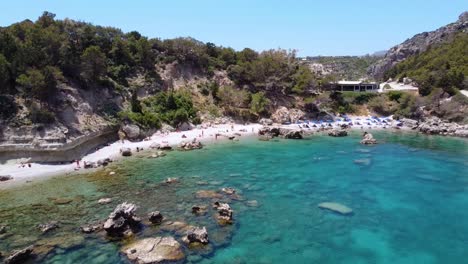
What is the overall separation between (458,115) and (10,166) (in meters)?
87.9

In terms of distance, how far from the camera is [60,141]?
165 ft

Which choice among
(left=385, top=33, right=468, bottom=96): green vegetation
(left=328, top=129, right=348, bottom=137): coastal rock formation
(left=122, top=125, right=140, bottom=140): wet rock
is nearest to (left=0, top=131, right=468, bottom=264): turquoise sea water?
(left=122, top=125, right=140, bottom=140): wet rock

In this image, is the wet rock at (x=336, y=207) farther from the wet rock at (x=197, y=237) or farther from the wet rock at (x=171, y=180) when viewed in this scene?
the wet rock at (x=171, y=180)

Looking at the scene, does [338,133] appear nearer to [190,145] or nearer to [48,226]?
[190,145]

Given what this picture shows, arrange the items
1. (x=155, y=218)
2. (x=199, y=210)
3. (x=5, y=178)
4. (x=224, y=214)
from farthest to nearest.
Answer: (x=5, y=178)
(x=199, y=210)
(x=224, y=214)
(x=155, y=218)

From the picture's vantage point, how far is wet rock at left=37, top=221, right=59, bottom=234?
30.2 metres

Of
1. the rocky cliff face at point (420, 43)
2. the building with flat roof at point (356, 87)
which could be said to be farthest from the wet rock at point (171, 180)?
the rocky cliff face at point (420, 43)

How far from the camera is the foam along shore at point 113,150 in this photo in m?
45.7

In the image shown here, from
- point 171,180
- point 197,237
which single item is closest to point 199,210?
point 197,237

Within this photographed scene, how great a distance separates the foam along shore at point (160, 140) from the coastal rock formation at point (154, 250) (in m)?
24.1

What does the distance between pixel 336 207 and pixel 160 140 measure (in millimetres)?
37657

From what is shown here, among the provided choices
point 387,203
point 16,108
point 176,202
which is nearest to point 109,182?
point 176,202

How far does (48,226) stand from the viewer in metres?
30.6

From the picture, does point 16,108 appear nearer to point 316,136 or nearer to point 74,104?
point 74,104
